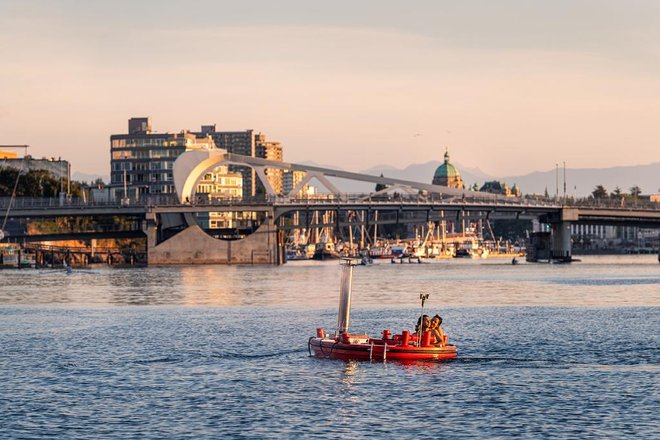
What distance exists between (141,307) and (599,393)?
60975 millimetres

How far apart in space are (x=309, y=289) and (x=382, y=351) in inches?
2930

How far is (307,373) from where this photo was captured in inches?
2445

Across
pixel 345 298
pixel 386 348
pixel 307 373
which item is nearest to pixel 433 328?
pixel 386 348

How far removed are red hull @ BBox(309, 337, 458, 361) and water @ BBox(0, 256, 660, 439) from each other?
0.86 meters

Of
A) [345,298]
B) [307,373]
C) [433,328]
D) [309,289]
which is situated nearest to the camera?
[307,373]

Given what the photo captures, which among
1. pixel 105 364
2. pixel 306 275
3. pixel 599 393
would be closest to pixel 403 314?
pixel 105 364

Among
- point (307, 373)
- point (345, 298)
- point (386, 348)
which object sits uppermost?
point (345, 298)

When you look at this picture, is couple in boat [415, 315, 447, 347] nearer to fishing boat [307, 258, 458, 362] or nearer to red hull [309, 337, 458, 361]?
fishing boat [307, 258, 458, 362]

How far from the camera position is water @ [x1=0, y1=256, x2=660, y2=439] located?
1918 inches

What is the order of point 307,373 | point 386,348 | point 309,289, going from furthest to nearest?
point 309,289 → point 386,348 → point 307,373

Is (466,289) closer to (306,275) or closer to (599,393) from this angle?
(306,275)

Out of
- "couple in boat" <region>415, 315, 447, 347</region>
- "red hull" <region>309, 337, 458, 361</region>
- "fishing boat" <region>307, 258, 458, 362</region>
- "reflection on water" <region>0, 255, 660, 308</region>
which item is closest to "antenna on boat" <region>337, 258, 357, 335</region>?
"fishing boat" <region>307, 258, 458, 362</region>

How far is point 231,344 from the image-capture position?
76.2 metres

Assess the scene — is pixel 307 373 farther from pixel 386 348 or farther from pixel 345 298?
pixel 345 298
